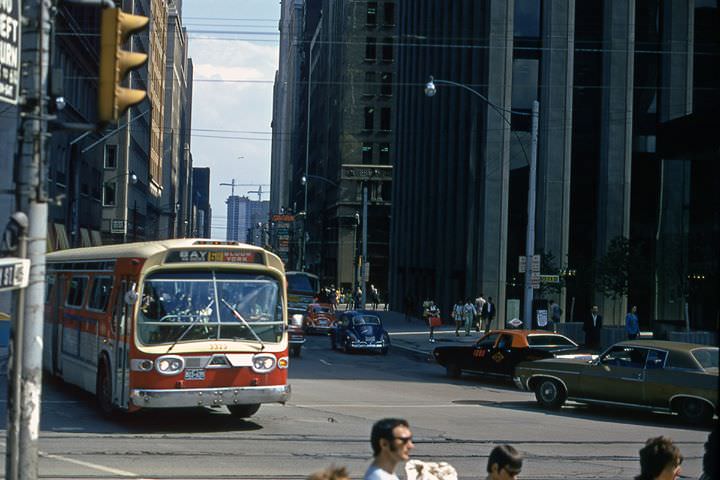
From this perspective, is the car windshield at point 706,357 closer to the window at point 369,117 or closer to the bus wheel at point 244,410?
the bus wheel at point 244,410

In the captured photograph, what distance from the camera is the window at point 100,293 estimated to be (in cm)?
1827

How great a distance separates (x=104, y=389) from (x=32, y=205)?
9725mm

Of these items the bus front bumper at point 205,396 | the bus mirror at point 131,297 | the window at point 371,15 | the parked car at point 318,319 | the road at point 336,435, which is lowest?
the parked car at point 318,319

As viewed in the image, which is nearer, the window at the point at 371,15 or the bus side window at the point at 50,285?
the bus side window at the point at 50,285

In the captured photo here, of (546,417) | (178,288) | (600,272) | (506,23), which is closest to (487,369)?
(546,417)

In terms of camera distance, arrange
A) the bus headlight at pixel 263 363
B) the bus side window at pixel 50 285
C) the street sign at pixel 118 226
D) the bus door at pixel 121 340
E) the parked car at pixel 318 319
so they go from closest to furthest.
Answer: the bus door at pixel 121 340, the bus headlight at pixel 263 363, the bus side window at pixel 50 285, the parked car at pixel 318 319, the street sign at pixel 118 226

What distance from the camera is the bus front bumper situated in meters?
16.0

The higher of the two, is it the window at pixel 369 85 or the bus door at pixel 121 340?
the window at pixel 369 85

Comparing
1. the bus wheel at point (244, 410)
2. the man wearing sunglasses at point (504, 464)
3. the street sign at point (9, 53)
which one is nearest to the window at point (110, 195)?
the bus wheel at point (244, 410)

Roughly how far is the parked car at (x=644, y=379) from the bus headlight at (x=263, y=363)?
6.74 meters

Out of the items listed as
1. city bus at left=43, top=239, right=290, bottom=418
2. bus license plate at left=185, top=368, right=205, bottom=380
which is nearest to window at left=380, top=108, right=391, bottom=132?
city bus at left=43, top=239, right=290, bottom=418

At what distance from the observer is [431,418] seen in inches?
758

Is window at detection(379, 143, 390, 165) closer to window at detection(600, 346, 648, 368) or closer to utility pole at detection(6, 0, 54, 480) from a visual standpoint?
window at detection(600, 346, 648, 368)

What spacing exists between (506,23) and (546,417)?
33.9 metres
